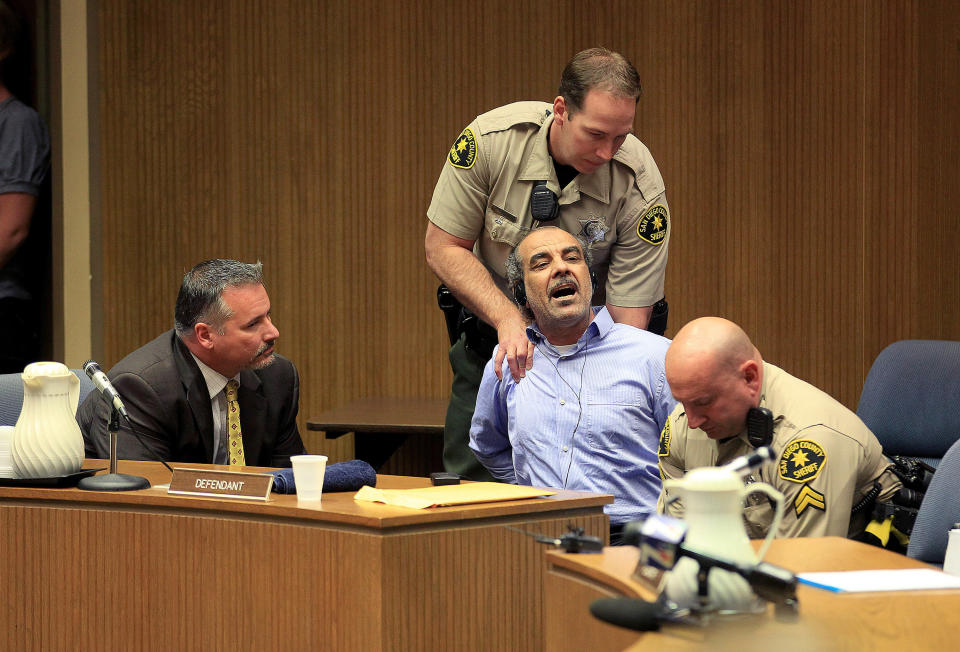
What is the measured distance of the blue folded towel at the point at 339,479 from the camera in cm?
226

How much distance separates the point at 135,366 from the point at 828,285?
2957 millimetres

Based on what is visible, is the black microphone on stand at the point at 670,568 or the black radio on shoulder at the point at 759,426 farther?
the black radio on shoulder at the point at 759,426

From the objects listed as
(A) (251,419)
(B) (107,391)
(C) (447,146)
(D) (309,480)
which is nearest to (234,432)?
(A) (251,419)

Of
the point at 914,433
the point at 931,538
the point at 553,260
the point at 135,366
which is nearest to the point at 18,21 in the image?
the point at 135,366

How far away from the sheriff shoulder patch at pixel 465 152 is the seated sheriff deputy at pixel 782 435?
1110 mm

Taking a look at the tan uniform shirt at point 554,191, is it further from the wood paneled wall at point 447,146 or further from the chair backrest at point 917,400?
the wood paneled wall at point 447,146

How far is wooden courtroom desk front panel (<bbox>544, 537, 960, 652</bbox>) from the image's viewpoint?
1.33 m

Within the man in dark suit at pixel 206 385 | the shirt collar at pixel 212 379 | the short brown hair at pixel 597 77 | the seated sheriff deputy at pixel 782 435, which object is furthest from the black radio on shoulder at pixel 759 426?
the shirt collar at pixel 212 379

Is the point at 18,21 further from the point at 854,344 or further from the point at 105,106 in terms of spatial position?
the point at 854,344

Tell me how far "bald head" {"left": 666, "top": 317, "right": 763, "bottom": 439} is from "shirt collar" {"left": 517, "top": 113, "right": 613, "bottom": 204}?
3.06 ft

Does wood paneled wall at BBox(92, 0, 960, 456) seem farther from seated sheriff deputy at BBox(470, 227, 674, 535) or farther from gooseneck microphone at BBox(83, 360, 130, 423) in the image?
gooseneck microphone at BBox(83, 360, 130, 423)

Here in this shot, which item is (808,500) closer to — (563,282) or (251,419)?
(563,282)

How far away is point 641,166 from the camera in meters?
3.23

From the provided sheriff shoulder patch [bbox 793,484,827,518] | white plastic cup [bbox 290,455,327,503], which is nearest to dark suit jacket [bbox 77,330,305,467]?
white plastic cup [bbox 290,455,327,503]
